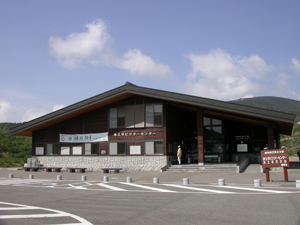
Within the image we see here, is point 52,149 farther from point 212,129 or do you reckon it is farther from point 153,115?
point 212,129

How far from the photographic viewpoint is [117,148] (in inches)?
1065

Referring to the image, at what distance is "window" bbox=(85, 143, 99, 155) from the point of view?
27.9 m

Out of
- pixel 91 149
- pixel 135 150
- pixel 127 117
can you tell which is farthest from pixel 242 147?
pixel 91 149

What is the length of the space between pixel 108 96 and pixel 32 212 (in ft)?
57.8

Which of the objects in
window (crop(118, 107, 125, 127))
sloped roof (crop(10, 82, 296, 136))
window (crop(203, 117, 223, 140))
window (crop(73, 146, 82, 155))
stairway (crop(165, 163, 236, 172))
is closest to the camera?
sloped roof (crop(10, 82, 296, 136))

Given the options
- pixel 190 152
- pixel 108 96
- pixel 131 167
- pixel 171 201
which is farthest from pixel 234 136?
pixel 171 201

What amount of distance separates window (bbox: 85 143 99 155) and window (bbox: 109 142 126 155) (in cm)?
149

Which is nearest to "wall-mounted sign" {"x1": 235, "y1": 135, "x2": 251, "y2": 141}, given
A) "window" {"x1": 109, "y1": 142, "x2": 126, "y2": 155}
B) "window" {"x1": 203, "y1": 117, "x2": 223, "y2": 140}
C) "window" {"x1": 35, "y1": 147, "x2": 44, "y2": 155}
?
"window" {"x1": 203, "y1": 117, "x2": 223, "y2": 140}

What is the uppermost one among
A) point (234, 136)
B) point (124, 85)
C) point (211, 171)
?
point (124, 85)

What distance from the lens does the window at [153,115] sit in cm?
2570

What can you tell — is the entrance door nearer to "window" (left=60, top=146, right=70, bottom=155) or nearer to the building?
the building

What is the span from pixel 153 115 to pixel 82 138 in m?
7.35

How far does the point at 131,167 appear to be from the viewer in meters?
26.0

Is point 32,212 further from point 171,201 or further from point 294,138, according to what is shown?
point 294,138
